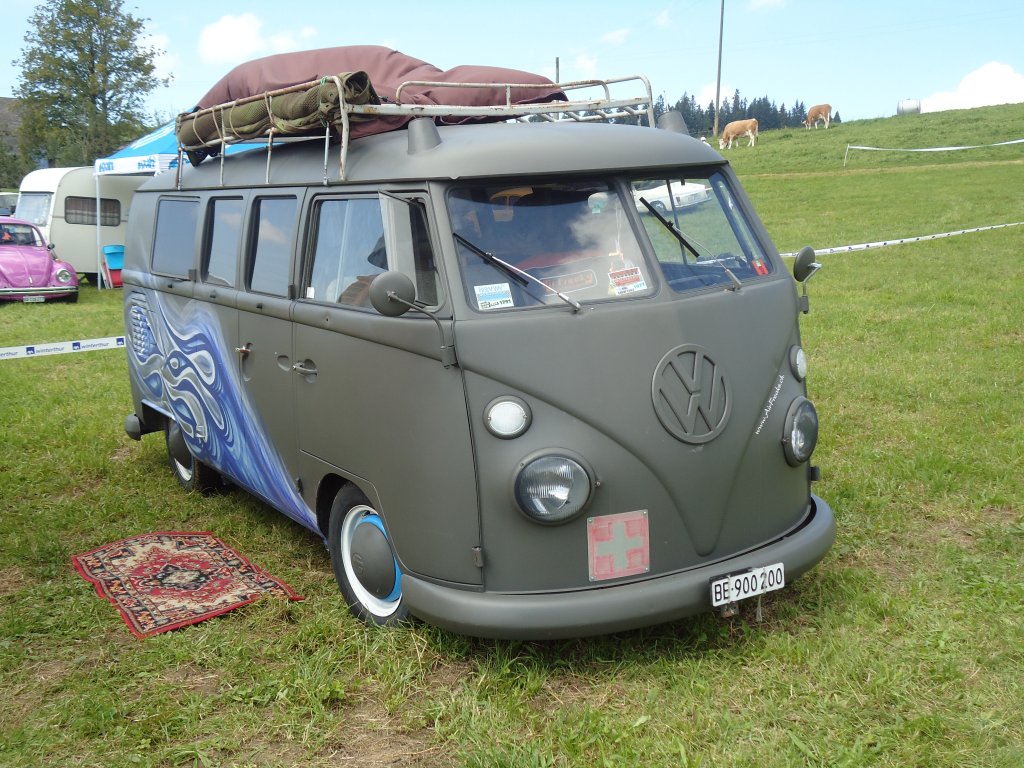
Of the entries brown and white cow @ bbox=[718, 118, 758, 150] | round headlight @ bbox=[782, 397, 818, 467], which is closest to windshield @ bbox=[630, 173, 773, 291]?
round headlight @ bbox=[782, 397, 818, 467]

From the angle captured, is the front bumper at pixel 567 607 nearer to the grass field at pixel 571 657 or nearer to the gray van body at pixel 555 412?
the gray van body at pixel 555 412

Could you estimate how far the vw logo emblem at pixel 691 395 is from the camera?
379cm

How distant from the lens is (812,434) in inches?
168

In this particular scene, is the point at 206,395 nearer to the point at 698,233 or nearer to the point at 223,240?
the point at 223,240

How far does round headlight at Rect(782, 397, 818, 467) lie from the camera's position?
4.14 metres

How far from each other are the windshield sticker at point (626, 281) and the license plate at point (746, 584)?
1.16 meters

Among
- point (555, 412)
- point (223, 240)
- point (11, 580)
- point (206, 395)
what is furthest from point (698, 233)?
point (11, 580)

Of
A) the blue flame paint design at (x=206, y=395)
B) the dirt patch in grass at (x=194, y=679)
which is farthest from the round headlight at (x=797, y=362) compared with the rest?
the dirt patch in grass at (x=194, y=679)

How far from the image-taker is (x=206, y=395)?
5852 millimetres

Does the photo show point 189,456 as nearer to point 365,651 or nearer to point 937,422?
point 365,651

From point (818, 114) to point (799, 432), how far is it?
55496 mm

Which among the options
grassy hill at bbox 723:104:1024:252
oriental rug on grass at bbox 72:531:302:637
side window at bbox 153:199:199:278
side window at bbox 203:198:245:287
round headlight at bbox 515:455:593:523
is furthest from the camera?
grassy hill at bbox 723:104:1024:252

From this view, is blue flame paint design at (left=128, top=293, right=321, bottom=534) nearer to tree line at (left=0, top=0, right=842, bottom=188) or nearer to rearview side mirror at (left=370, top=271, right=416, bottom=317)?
rearview side mirror at (left=370, top=271, right=416, bottom=317)

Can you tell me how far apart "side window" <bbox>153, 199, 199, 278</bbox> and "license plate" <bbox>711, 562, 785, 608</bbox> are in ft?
12.3
